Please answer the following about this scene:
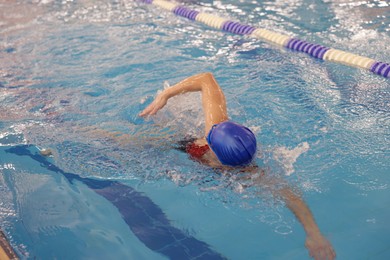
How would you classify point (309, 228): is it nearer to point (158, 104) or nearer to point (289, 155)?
point (289, 155)

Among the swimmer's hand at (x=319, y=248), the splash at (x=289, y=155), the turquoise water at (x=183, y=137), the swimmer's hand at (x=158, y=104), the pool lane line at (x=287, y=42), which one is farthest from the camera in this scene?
the pool lane line at (x=287, y=42)

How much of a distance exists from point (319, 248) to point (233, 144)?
82cm

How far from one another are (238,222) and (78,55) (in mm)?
3772

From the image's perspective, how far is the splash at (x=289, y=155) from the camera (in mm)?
3637

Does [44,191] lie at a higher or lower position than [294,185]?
lower

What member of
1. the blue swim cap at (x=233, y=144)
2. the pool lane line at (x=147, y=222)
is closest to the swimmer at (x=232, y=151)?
the blue swim cap at (x=233, y=144)

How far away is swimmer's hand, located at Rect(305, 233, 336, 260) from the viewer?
280cm

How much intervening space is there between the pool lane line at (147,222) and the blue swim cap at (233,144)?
586 millimetres

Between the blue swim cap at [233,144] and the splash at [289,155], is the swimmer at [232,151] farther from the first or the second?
the splash at [289,155]

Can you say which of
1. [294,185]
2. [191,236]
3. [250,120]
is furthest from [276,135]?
[191,236]

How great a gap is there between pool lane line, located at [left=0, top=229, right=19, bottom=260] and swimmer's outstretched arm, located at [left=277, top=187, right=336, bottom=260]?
178 cm

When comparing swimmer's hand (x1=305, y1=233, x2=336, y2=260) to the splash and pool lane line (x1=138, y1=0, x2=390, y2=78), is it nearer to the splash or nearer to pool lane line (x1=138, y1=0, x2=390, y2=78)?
the splash

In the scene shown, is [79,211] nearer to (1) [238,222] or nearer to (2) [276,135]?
(1) [238,222]

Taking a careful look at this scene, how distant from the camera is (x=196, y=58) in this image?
602 centimetres
